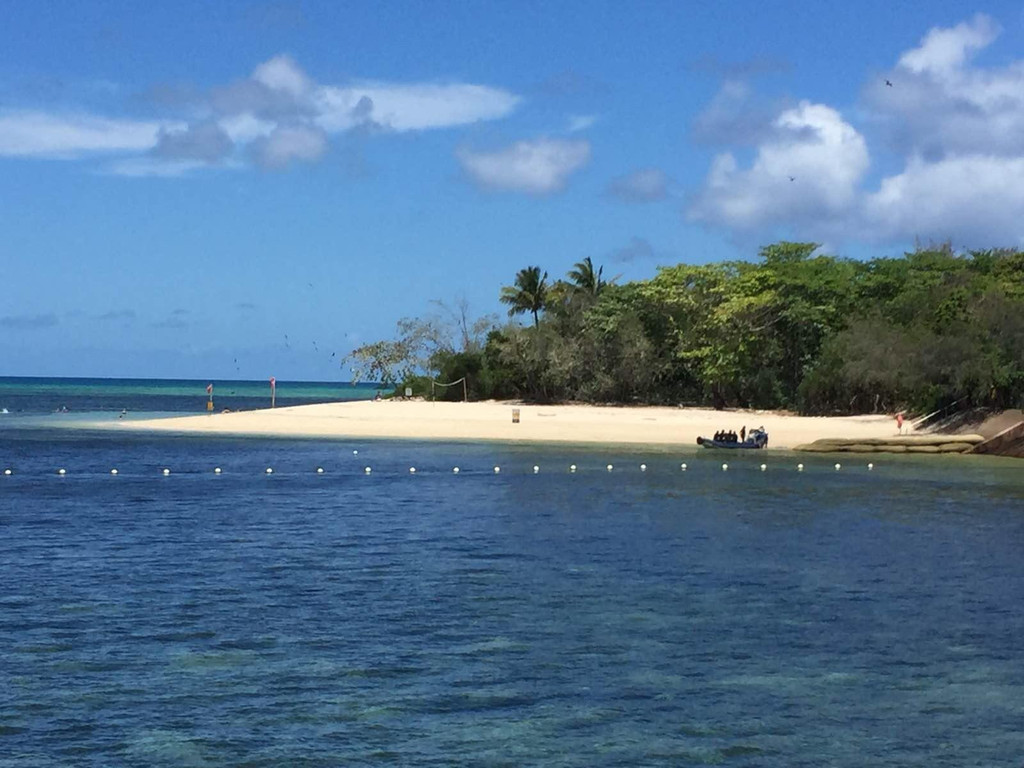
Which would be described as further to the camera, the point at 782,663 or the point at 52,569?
the point at 52,569

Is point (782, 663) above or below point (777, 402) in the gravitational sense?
below

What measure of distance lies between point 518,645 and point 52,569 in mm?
10940

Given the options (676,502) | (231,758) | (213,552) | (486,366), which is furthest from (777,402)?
(231,758)

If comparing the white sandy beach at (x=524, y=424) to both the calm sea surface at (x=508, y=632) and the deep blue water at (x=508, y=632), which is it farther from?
the deep blue water at (x=508, y=632)

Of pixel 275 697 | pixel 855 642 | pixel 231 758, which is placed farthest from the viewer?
pixel 855 642

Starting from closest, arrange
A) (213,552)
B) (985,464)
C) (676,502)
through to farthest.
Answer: (213,552), (676,502), (985,464)

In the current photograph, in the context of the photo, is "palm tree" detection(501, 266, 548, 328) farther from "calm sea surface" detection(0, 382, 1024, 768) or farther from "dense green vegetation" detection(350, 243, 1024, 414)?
"calm sea surface" detection(0, 382, 1024, 768)

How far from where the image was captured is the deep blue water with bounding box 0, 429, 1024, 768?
1381 cm

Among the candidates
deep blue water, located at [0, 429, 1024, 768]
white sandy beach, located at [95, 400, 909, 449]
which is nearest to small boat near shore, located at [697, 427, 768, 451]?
white sandy beach, located at [95, 400, 909, 449]

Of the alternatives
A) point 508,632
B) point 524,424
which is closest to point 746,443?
point 524,424

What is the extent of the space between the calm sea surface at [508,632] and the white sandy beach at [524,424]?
101 feet

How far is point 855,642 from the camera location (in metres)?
18.5

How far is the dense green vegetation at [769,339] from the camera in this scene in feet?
216

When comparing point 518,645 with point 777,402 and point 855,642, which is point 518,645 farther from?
point 777,402
